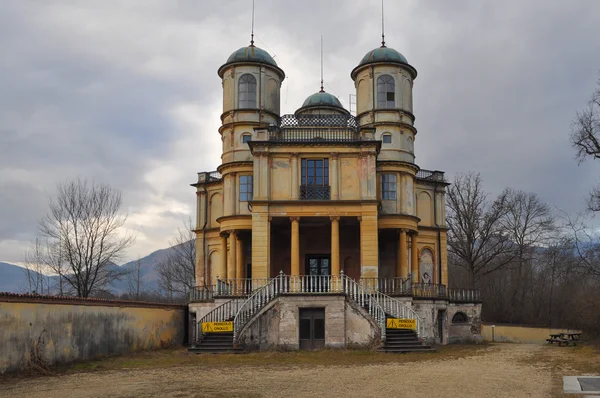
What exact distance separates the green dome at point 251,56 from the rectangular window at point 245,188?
7381 mm

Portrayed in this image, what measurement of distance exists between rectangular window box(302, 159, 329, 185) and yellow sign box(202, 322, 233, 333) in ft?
28.7

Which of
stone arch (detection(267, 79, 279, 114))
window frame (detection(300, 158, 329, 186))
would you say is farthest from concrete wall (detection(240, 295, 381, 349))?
stone arch (detection(267, 79, 279, 114))

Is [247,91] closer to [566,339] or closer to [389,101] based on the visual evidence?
[389,101]

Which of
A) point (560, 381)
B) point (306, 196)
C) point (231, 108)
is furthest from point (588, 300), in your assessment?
point (231, 108)

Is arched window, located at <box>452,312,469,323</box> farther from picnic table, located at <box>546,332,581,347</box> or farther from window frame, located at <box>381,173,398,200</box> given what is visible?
window frame, located at <box>381,173,398,200</box>

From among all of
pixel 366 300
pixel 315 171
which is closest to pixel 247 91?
pixel 315 171

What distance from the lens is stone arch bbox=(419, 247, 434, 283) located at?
4144cm

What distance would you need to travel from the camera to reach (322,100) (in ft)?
146

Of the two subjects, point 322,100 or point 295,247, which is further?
point 322,100

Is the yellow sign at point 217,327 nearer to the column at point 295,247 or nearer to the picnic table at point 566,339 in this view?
the column at point 295,247

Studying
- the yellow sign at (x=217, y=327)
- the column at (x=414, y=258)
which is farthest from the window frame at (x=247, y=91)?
the yellow sign at (x=217, y=327)

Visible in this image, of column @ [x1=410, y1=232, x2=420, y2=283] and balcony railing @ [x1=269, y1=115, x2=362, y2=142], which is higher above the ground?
balcony railing @ [x1=269, y1=115, x2=362, y2=142]

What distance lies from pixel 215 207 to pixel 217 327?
578 inches

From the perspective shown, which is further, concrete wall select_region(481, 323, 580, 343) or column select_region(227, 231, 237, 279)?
concrete wall select_region(481, 323, 580, 343)
